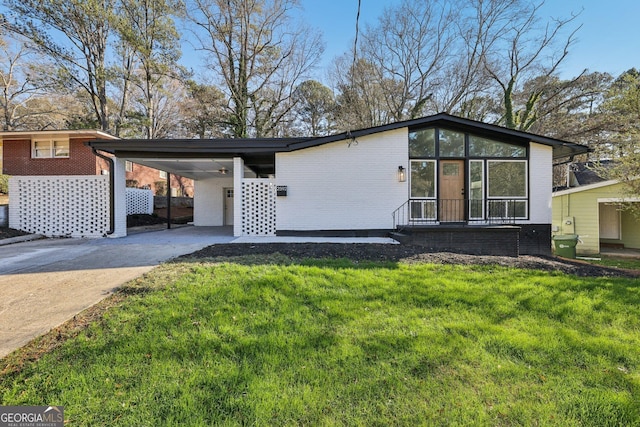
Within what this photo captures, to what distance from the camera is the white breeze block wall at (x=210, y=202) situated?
13.9 metres

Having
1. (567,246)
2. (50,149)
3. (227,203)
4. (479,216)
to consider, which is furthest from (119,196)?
(567,246)

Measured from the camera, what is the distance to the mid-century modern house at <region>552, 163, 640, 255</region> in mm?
10695

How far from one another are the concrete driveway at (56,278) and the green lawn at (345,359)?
1.75ft

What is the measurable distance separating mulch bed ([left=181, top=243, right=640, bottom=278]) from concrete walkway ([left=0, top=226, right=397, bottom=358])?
1126 millimetres

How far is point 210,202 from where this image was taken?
14.0 m

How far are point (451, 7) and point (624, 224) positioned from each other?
14918 millimetres

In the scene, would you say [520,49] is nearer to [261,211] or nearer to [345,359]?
[261,211]

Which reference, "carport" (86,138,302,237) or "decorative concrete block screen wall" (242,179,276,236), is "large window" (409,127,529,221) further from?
"decorative concrete block screen wall" (242,179,276,236)

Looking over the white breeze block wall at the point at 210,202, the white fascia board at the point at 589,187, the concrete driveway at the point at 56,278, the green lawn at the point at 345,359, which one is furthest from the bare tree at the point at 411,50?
the green lawn at the point at 345,359

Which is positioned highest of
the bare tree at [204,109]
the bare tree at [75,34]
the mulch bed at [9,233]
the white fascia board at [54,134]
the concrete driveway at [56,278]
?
the bare tree at [75,34]

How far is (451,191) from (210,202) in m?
11.0

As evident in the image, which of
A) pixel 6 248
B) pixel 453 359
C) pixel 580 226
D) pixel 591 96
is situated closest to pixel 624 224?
pixel 580 226

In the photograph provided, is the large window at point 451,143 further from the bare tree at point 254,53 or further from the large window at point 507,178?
the bare tree at point 254,53

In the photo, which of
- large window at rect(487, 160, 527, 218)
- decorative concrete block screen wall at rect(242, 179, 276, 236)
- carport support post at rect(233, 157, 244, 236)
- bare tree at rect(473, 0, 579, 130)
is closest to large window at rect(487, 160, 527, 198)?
large window at rect(487, 160, 527, 218)
